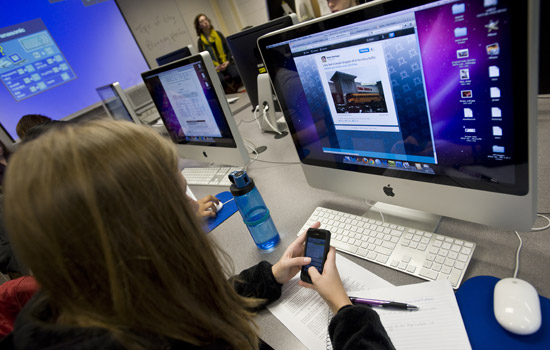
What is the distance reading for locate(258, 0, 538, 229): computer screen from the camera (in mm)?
436

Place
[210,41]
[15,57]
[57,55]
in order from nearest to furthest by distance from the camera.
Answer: [15,57], [57,55], [210,41]

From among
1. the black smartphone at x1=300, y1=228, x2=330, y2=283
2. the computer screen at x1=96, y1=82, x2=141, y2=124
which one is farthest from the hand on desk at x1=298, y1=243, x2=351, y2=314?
the computer screen at x1=96, y1=82, x2=141, y2=124

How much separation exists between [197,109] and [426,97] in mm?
895

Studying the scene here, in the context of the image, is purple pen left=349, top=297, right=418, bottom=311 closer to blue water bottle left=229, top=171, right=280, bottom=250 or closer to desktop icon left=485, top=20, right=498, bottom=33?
blue water bottle left=229, top=171, right=280, bottom=250

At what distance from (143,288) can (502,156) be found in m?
0.61

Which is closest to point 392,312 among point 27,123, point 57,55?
point 27,123

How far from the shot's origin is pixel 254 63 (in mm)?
1646

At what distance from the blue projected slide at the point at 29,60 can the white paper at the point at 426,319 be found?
345 cm

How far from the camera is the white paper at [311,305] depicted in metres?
0.58

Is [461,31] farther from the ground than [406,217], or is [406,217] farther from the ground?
[461,31]

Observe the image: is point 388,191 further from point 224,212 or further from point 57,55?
point 57,55

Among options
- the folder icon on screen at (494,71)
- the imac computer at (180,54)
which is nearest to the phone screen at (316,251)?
the folder icon on screen at (494,71)

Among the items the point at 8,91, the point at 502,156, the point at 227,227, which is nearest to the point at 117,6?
the point at 8,91

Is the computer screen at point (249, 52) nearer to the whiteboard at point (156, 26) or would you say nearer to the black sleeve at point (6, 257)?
the black sleeve at point (6, 257)
